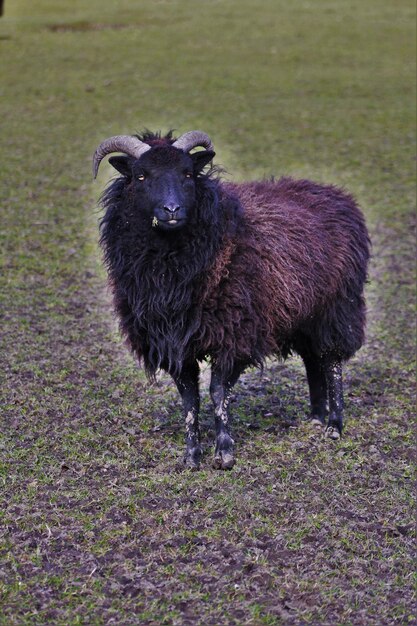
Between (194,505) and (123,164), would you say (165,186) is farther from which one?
(194,505)

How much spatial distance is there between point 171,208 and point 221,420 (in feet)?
5.12

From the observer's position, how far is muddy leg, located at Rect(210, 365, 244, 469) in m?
6.97

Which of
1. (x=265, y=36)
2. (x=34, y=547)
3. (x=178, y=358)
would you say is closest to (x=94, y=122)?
(x=265, y=36)

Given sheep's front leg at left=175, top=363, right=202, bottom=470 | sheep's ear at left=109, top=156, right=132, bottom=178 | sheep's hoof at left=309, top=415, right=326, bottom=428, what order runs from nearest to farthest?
sheep's ear at left=109, top=156, right=132, bottom=178 < sheep's front leg at left=175, top=363, right=202, bottom=470 < sheep's hoof at left=309, top=415, right=326, bottom=428

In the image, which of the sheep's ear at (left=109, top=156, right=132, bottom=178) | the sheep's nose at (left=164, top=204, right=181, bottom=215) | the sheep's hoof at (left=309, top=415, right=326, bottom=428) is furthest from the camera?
the sheep's hoof at (left=309, top=415, right=326, bottom=428)

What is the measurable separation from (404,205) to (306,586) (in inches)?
417

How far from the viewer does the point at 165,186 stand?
6602 millimetres

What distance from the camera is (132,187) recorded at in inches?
270

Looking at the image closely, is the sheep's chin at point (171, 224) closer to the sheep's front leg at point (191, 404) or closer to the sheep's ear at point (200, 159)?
the sheep's ear at point (200, 159)


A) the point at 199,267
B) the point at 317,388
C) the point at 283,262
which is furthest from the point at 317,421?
the point at 199,267

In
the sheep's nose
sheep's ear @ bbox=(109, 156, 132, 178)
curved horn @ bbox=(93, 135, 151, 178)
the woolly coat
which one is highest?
curved horn @ bbox=(93, 135, 151, 178)

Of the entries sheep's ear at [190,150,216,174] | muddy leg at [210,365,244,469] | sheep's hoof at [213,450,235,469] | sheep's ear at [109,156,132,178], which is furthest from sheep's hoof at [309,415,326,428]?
sheep's ear at [109,156,132,178]

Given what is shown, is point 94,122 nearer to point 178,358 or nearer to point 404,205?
point 404,205

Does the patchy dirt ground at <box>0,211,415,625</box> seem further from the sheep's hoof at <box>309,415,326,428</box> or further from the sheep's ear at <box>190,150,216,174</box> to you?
the sheep's ear at <box>190,150,216,174</box>
